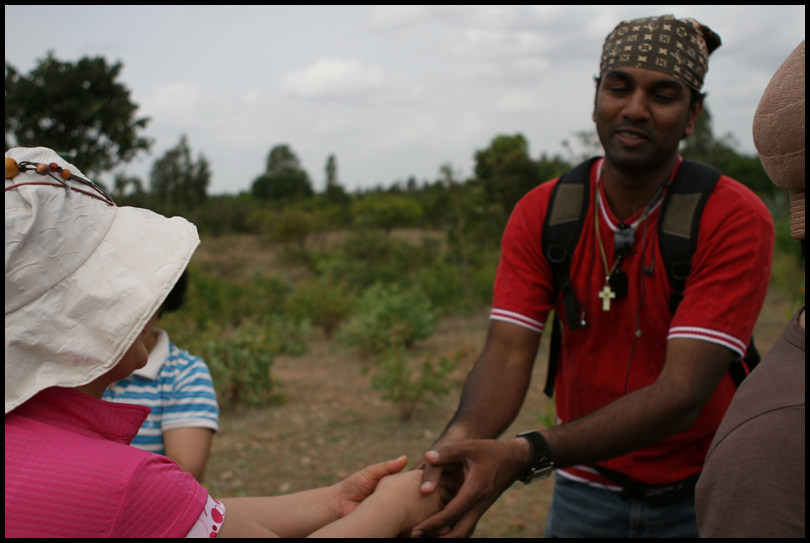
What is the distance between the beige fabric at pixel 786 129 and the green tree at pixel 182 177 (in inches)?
1231

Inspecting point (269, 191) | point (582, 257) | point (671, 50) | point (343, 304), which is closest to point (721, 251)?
point (582, 257)

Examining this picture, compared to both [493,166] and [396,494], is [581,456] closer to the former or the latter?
[396,494]

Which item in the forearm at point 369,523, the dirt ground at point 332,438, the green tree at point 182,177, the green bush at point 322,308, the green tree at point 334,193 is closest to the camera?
the forearm at point 369,523

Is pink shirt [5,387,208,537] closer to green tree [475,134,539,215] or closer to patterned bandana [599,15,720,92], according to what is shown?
patterned bandana [599,15,720,92]

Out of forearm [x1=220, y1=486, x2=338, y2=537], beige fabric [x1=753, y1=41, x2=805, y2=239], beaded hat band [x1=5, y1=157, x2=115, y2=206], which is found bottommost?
forearm [x1=220, y1=486, x2=338, y2=537]

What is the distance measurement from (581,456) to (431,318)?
24.8 ft

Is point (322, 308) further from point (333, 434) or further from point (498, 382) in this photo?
point (498, 382)

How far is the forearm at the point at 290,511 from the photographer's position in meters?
1.84

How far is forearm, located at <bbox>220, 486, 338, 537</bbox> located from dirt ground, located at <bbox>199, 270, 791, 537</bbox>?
102 inches

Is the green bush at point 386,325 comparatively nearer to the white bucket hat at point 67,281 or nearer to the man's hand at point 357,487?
the man's hand at point 357,487

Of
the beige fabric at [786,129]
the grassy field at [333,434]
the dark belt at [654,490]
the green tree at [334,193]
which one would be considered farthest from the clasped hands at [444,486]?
the green tree at [334,193]

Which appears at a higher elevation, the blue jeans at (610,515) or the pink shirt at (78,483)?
the pink shirt at (78,483)

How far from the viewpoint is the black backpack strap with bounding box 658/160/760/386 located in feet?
6.89

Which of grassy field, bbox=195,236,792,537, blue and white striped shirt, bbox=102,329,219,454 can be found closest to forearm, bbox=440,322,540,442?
blue and white striped shirt, bbox=102,329,219,454
